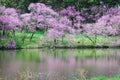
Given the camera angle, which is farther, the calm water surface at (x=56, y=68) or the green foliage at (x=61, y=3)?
the green foliage at (x=61, y=3)

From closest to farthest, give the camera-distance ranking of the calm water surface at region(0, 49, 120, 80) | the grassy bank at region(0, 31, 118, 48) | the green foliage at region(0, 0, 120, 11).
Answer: the calm water surface at region(0, 49, 120, 80) < the grassy bank at region(0, 31, 118, 48) < the green foliage at region(0, 0, 120, 11)

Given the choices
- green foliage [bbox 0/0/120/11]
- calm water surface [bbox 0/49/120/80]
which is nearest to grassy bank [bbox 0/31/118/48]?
green foliage [bbox 0/0/120/11]

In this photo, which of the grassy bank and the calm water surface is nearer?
the calm water surface

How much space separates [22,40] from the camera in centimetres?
7044

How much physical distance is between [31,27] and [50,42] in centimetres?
612

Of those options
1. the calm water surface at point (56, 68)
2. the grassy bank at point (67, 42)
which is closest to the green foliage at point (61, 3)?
the grassy bank at point (67, 42)

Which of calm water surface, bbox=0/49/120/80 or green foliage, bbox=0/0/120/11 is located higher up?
green foliage, bbox=0/0/120/11

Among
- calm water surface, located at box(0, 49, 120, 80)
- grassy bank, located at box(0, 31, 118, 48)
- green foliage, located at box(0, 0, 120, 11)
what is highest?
green foliage, located at box(0, 0, 120, 11)

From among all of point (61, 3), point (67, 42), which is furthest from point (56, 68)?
point (61, 3)

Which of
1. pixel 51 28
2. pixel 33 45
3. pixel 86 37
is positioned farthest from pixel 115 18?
pixel 33 45

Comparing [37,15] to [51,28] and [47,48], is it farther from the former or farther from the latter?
[47,48]

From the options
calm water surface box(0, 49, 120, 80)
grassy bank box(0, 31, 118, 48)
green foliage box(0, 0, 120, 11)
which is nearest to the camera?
calm water surface box(0, 49, 120, 80)

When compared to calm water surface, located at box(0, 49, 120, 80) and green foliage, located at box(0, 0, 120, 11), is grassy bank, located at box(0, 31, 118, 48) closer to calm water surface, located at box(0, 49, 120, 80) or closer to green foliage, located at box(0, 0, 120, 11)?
green foliage, located at box(0, 0, 120, 11)

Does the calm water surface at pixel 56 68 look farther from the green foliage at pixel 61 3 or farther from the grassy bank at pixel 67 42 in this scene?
the green foliage at pixel 61 3
